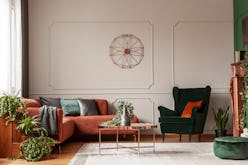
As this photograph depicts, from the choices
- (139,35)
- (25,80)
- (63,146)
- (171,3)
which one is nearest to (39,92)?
(25,80)

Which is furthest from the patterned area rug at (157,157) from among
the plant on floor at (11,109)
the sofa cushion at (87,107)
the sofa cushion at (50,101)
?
the sofa cushion at (50,101)

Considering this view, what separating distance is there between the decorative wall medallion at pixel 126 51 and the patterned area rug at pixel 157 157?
186cm

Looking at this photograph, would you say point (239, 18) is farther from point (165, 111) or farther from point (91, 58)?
point (91, 58)

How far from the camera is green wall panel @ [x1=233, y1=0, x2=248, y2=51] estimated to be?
6.11m

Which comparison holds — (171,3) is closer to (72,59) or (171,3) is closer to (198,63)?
(198,63)

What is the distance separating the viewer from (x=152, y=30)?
6.76 m

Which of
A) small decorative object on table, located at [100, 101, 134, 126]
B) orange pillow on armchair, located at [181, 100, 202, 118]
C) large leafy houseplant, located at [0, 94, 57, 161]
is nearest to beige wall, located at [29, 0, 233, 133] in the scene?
orange pillow on armchair, located at [181, 100, 202, 118]

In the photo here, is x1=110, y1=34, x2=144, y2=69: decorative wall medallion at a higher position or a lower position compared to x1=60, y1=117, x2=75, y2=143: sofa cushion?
higher

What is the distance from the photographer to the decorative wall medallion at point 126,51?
265 inches

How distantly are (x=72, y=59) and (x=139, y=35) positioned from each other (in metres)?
1.15

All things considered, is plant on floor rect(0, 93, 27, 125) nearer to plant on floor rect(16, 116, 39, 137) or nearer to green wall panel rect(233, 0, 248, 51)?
plant on floor rect(16, 116, 39, 137)

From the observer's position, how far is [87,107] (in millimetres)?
6312

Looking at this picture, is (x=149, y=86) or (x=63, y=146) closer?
(x=63, y=146)

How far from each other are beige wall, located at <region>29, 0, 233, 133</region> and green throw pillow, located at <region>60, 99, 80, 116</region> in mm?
357
